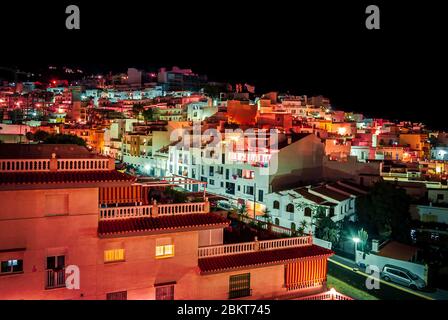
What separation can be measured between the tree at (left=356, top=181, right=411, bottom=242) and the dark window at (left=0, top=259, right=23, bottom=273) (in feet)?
84.6

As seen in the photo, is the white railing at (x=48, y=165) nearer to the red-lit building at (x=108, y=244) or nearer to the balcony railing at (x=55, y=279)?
the red-lit building at (x=108, y=244)

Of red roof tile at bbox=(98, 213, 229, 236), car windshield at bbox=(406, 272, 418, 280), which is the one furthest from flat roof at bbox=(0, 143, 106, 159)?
car windshield at bbox=(406, 272, 418, 280)

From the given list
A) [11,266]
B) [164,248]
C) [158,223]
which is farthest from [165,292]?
[11,266]

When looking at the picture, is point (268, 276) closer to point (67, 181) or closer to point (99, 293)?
point (99, 293)

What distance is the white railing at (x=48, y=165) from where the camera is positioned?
1002 cm

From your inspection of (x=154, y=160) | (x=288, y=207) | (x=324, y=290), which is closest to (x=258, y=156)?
(x=288, y=207)

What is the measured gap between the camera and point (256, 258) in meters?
12.6

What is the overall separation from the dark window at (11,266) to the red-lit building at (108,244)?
0.02m

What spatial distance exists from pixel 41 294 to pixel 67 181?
2757mm

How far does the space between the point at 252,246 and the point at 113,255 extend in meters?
4.16

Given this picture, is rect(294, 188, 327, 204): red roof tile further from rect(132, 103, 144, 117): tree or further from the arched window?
rect(132, 103, 144, 117): tree

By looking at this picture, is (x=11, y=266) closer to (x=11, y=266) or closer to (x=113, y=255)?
(x=11, y=266)

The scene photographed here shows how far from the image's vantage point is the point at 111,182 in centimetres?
1057
